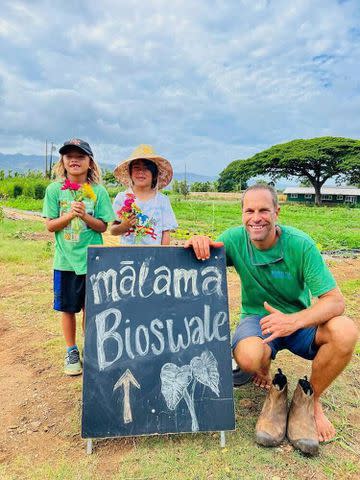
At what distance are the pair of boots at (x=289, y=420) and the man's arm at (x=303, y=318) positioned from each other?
370 millimetres

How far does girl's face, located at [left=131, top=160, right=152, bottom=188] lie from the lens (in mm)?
3373

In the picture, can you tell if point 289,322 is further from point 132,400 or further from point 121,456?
point 121,456

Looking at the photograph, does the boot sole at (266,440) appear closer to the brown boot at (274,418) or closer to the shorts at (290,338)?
the brown boot at (274,418)

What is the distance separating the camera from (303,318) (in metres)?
2.44

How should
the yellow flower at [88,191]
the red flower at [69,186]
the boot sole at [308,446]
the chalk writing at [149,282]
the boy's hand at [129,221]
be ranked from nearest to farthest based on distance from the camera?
1. the boot sole at [308,446]
2. the chalk writing at [149,282]
3. the red flower at [69,186]
4. the yellow flower at [88,191]
5. the boy's hand at [129,221]

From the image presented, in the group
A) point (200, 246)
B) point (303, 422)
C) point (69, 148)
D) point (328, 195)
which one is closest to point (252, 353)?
point (303, 422)

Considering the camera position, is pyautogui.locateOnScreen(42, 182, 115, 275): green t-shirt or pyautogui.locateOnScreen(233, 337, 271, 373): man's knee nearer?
pyautogui.locateOnScreen(233, 337, 271, 373): man's knee

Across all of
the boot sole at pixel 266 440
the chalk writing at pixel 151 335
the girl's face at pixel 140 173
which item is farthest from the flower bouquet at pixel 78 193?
the boot sole at pixel 266 440

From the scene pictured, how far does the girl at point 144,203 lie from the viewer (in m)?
3.17

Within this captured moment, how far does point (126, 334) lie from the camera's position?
2.40 metres

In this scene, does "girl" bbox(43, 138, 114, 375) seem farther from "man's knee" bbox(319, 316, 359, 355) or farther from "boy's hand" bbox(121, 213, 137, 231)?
"man's knee" bbox(319, 316, 359, 355)

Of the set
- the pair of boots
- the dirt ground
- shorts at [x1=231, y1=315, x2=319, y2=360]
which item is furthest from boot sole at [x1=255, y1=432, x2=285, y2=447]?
the dirt ground

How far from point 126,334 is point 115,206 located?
1283 mm

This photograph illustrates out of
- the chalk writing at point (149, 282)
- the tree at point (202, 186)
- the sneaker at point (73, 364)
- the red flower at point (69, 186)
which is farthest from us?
the tree at point (202, 186)
